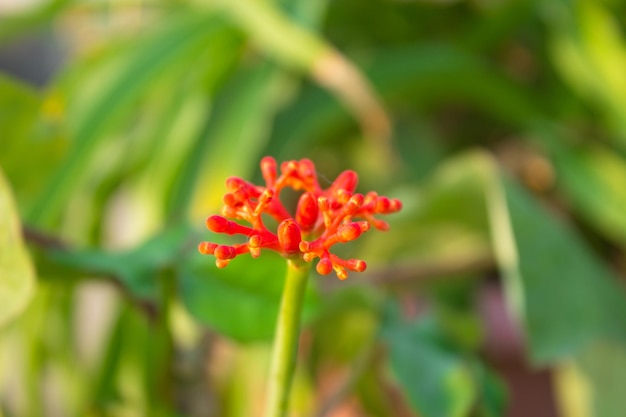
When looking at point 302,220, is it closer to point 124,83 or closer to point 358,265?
point 358,265

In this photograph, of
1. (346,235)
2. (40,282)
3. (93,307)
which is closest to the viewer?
(346,235)

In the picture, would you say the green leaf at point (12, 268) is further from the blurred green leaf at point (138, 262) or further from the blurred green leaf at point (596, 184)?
the blurred green leaf at point (596, 184)

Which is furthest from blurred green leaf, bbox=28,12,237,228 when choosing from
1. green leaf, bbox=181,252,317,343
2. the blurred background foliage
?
green leaf, bbox=181,252,317,343

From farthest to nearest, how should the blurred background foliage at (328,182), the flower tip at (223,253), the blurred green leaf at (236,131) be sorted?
the blurred green leaf at (236,131)
the blurred background foliage at (328,182)
the flower tip at (223,253)

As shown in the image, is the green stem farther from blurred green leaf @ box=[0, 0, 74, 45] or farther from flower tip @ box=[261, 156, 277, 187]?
blurred green leaf @ box=[0, 0, 74, 45]

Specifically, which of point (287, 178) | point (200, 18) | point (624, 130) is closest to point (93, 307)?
point (200, 18)

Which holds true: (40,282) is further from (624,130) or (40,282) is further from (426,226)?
(624,130)

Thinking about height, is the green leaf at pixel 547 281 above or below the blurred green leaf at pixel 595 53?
below

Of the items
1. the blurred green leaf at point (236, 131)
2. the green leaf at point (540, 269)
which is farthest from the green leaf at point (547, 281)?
the blurred green leaf at point (236, 131)
